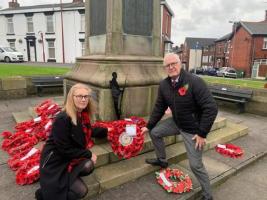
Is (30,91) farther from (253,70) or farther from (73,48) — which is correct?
(253,70)

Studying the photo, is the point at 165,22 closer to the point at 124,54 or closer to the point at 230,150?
the point at 124,54

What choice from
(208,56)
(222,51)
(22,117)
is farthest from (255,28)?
(22,117)

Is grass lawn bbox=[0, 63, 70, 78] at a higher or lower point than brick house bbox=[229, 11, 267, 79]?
lower

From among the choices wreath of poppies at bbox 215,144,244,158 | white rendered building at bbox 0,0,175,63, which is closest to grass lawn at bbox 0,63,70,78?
wreath of poppies at bbox 215,144,244,158

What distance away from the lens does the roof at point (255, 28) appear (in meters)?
38.8

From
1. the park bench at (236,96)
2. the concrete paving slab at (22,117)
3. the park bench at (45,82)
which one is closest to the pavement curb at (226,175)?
the park bench at (236,96)

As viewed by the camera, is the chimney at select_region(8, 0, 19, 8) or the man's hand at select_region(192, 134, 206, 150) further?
the chimney at select_region(8, 0, 19, 8)

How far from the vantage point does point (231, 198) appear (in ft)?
11.0

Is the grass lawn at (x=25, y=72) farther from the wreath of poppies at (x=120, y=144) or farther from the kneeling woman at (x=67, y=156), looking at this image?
the kneeling woman at (x=67, y=156)

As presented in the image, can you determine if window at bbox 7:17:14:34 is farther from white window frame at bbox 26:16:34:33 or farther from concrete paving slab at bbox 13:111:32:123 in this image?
concrete paving slab at bbox 13:111:32:123

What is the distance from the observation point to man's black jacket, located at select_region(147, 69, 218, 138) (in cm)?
290

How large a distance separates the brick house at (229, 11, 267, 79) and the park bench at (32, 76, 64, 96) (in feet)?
115

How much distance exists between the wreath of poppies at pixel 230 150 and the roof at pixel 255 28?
39.9 meters

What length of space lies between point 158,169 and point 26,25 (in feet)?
109
